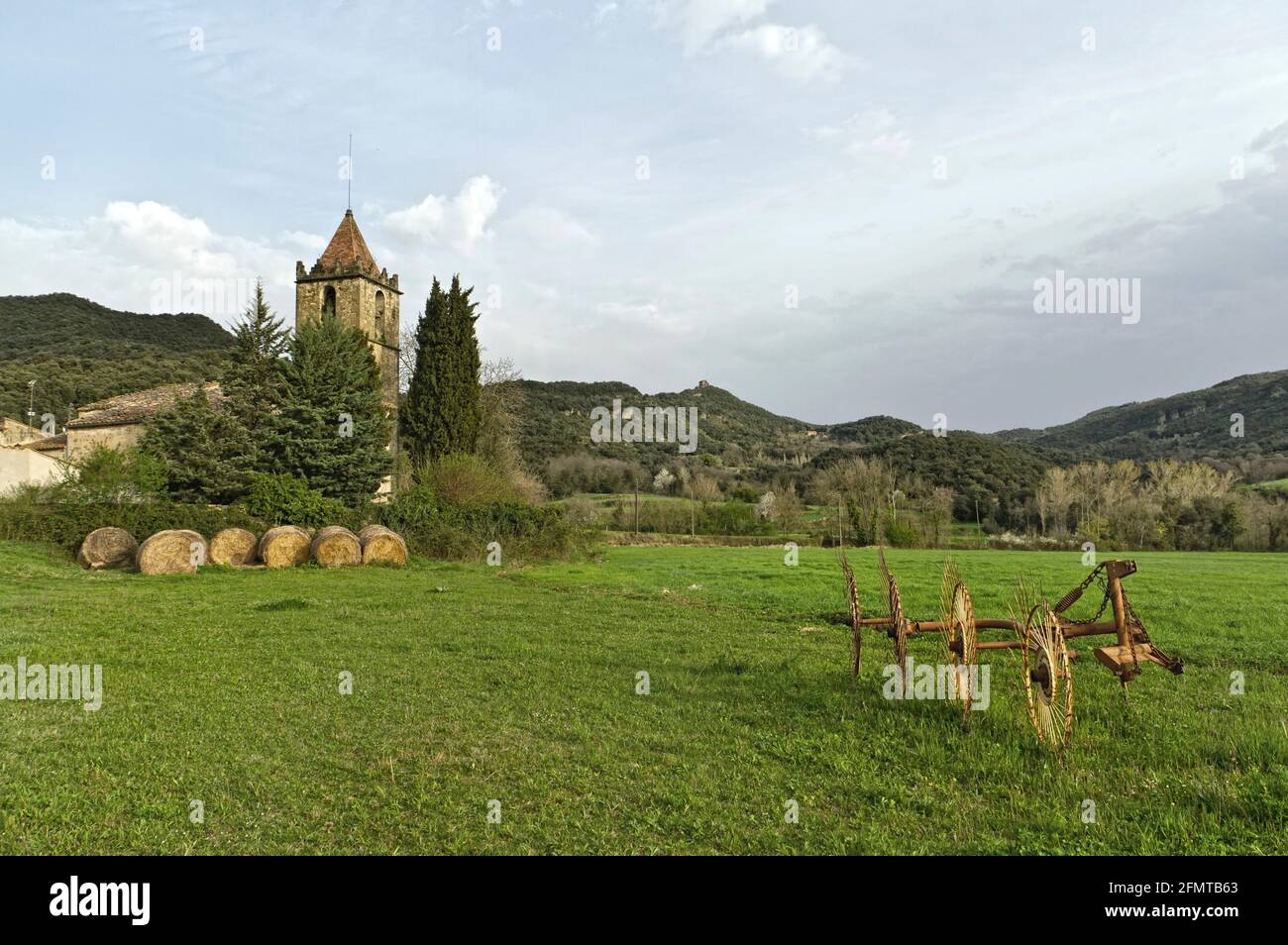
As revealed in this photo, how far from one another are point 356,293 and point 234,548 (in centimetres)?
2634

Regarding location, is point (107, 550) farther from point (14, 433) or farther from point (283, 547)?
point (14, 433)

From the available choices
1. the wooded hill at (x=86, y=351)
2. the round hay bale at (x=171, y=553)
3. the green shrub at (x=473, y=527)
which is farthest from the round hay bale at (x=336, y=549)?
the wooded hill at (x=86, y=351)

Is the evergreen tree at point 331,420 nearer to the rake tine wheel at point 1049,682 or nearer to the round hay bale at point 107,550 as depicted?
the round hay bale at point 107,550

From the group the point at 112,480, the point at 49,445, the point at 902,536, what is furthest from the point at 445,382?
the point at 902,536

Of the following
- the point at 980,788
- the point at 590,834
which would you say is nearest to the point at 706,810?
the point at 590,834

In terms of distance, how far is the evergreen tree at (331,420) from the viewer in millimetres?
26547

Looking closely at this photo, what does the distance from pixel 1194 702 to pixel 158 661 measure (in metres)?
11.0

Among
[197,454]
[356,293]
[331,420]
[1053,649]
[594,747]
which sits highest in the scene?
[356,293]

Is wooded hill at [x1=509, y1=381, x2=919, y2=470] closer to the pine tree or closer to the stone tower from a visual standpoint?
the stone tower

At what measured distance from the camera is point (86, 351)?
7094 centimetres

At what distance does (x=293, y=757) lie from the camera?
17.8 ft

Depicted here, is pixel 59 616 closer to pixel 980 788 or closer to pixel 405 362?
pixel 980 788

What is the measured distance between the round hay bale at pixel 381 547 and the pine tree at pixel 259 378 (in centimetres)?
747

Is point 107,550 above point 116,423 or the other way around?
the other way around
